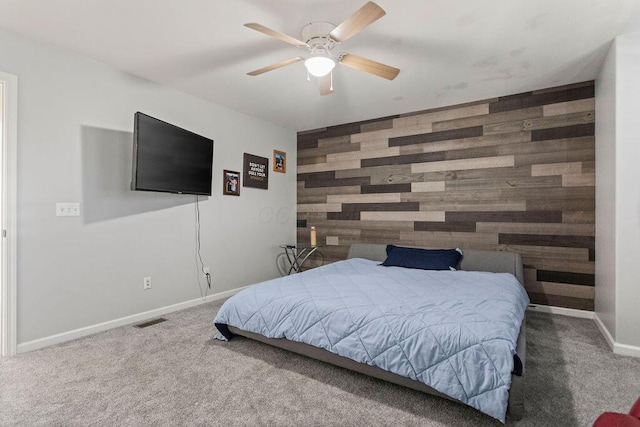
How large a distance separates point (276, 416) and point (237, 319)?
95 centimetres

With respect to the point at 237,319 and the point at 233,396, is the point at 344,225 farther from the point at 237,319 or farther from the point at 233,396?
the point at 233,396

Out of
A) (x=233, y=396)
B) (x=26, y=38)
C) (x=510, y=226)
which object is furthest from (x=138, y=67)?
(x=510, y=226)

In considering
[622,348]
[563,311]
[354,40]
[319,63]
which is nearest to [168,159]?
[319,63]

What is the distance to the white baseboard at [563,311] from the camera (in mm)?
3301

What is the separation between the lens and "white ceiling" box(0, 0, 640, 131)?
2.16m

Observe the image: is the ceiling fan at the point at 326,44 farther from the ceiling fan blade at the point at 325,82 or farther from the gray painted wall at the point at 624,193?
the gray painted wall at the point at 624,193

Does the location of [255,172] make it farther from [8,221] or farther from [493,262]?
[493,262]

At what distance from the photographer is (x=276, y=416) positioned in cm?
173

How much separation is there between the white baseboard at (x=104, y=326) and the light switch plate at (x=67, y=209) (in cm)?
100

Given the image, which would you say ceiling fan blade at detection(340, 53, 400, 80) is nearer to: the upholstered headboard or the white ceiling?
the white ceiling

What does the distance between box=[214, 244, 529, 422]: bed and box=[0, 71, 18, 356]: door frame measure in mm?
1505

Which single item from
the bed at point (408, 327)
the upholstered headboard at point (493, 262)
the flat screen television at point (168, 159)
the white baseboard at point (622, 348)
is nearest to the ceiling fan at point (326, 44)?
the flat screen television at point (168, 159)

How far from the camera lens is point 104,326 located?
Answer: 9.71 ft

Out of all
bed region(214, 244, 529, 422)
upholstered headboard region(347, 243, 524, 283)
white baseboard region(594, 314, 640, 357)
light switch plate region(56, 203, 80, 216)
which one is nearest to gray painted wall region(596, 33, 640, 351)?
white baseboard region(594, 314, 640, 357)
